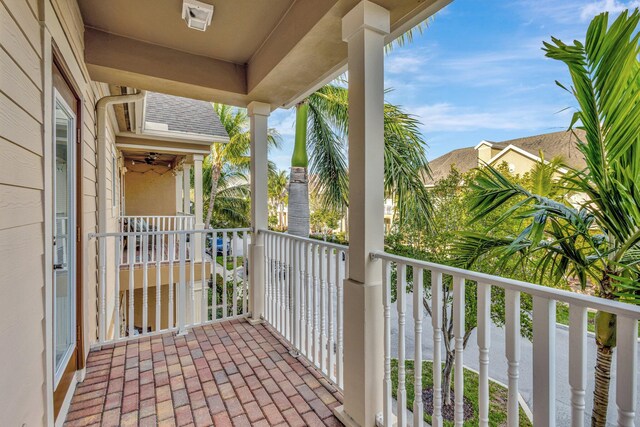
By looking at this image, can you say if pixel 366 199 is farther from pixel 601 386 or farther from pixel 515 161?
pixel 515 161

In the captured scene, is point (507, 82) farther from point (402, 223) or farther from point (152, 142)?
point (152, 142)

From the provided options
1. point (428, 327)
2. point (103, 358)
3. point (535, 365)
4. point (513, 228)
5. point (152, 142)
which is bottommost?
point (428, 327)

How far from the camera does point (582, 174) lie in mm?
1867

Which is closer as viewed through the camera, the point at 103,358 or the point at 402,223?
the point at 103,358

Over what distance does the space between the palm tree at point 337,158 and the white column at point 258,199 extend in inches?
51.8

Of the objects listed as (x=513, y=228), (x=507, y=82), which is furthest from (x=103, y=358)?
(x=507, y=82)

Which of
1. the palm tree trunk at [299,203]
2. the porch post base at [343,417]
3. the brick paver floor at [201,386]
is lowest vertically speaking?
the brick paver floor at [201,386]

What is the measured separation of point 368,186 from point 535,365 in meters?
1.15

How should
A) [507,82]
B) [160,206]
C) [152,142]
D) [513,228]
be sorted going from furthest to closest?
[160,206]
[507,82]
[152,142]
[513,228]

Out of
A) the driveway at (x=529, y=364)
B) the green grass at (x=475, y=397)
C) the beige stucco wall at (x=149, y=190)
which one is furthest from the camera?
the beige stucco wall at (x=149, y=190)

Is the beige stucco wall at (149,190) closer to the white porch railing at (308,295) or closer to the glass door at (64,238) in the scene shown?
the white porch railing at (308,295)

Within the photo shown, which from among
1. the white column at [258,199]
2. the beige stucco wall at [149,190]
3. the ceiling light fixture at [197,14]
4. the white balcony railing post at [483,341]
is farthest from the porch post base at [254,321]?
the beige stucco wall at [149,190]

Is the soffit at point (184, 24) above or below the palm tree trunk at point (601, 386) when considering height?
above

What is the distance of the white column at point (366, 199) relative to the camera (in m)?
1.90
